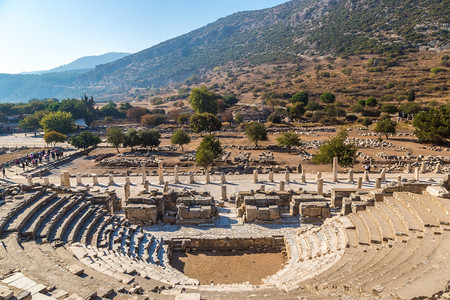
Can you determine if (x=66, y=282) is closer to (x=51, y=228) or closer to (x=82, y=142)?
(x=51, y=228)

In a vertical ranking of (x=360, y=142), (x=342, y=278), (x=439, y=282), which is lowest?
(x=360, y=142)

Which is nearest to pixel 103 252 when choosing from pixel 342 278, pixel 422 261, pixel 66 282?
pixel 66 282

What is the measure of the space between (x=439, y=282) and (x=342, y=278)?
2778 millimetres

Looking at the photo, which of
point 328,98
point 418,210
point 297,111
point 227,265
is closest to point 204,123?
point 297,111

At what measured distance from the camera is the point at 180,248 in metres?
16.3

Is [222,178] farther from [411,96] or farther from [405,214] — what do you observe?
[411,96]

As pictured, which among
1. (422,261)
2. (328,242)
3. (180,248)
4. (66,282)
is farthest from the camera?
(180,248)

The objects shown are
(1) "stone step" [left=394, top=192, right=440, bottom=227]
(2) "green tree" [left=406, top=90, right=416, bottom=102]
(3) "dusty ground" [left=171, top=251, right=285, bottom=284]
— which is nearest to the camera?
(1) "stone step" [left=394, top=192, right=440, bottom=227]

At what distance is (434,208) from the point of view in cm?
1409

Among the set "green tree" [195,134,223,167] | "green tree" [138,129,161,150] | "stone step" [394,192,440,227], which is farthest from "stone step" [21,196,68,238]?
"green tree" [138,129,161,150]

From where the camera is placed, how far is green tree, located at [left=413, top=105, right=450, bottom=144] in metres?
41.3

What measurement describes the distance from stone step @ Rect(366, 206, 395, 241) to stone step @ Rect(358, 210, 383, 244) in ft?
0.51

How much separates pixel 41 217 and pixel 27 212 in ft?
2.44

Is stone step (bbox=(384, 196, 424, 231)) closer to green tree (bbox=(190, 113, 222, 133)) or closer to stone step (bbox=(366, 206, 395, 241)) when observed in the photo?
stone step (bbox=(366, 206, 395, 241))
